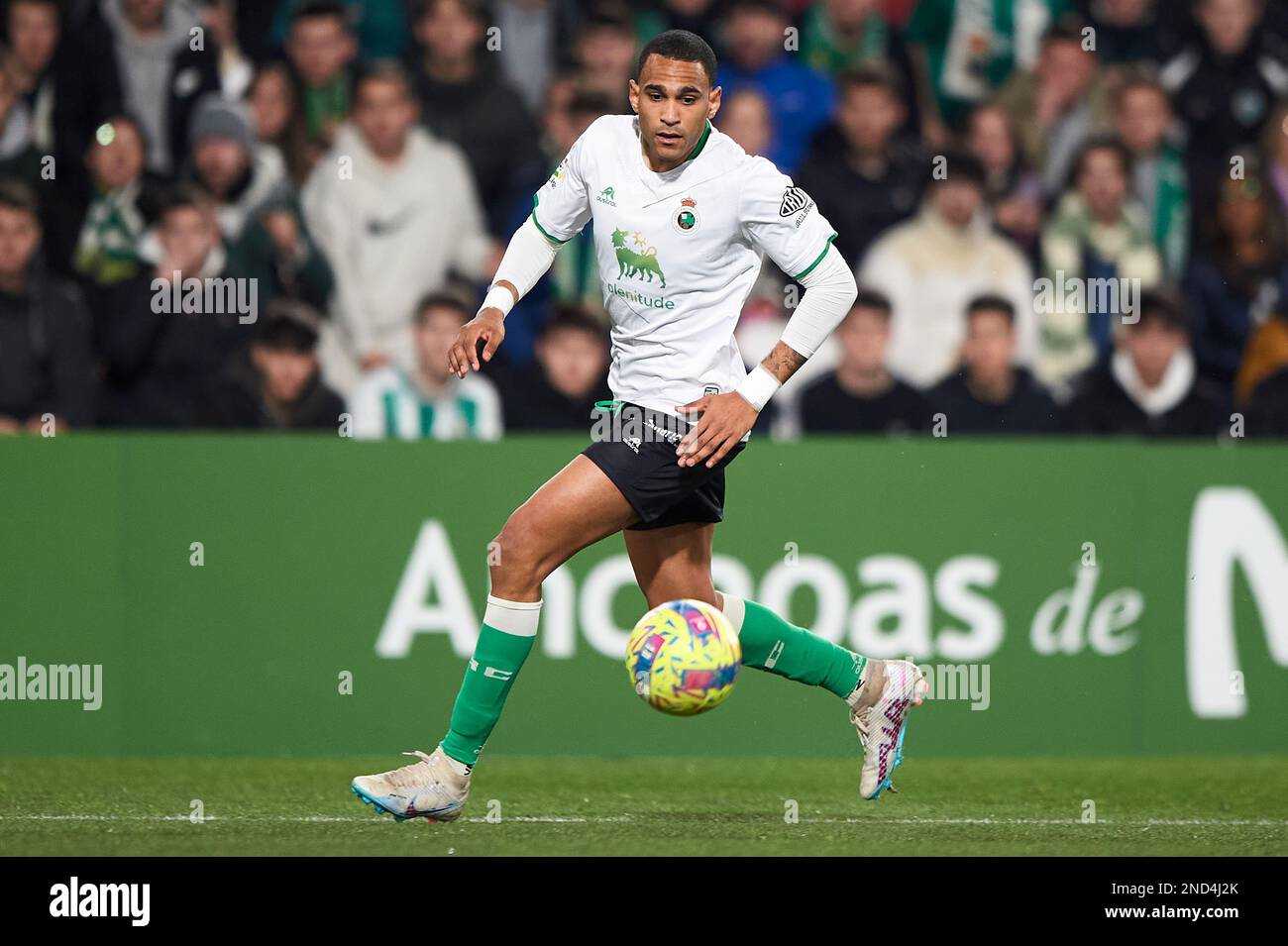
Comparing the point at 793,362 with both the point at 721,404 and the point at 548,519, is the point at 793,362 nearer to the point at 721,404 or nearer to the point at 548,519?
the point at 721,404

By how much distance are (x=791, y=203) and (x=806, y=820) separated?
235cm

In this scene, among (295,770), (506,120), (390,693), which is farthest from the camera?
(506,120)

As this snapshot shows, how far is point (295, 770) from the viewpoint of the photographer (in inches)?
350

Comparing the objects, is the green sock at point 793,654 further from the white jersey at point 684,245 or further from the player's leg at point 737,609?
the white jersey at point 684,245

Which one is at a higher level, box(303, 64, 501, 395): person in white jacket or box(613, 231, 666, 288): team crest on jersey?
box(303, 64, 501, 395): person in white jacket

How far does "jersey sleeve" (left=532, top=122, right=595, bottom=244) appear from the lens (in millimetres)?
7051

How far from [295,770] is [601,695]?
1600 mm

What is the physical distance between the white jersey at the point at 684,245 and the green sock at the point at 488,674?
0.87 m

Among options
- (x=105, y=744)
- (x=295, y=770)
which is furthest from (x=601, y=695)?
(x=105, y=744)

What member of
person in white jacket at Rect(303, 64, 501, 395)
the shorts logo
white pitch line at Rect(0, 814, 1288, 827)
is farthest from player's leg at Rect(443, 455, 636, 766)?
person in white jacket at Rect(303, 64, 501, 395)

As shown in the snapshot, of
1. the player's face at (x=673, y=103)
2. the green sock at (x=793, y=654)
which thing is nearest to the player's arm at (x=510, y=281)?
the player's face at (x=673, y=103)

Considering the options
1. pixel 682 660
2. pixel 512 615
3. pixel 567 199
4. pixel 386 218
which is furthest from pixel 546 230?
pixel 386 218

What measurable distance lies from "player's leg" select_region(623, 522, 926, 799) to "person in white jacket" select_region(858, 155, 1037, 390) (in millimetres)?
3649

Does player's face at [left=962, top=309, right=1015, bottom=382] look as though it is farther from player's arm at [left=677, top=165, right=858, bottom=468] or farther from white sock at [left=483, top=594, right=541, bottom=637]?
white sock at [left=483, top=594, right=541, bottom=637]
